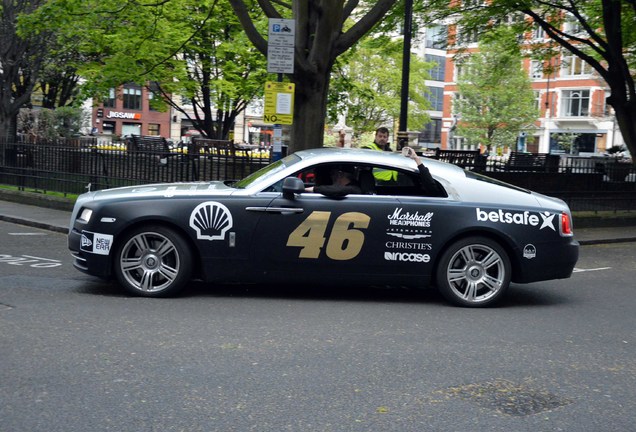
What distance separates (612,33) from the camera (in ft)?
66.1

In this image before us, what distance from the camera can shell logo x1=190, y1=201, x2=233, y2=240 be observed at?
26.5ft

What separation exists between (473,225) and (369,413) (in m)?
3.80

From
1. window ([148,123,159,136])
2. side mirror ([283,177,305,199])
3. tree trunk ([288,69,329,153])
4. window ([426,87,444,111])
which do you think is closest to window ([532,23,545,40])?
tree trunk ([288,69,329,153])

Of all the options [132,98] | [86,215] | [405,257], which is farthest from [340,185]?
[132,98]

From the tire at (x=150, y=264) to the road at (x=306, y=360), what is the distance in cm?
17

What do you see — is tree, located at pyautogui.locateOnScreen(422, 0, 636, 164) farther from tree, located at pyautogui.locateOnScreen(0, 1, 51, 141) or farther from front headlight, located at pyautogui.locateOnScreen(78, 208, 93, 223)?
front headlight, located at pyautogui.locateOnScreen(78, 208, 93, 223)

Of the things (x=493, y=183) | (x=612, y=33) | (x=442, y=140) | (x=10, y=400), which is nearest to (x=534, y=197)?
(x=493, y=183)

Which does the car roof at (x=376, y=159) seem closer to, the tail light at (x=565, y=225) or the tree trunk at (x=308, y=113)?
the tail light at (x=565, y=225)

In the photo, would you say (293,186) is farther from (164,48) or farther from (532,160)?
(164,48)

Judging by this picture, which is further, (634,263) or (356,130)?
(356,130)

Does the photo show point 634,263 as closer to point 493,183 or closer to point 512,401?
point 493,183

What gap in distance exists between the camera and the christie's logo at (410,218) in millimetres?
8241

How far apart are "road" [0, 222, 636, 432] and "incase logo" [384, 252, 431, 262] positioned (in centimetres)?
50

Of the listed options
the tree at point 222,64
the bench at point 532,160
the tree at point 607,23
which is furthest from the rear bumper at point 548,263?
the tree at point 222,64
